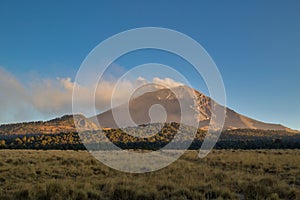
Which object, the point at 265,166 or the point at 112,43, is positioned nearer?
the point at 112,43

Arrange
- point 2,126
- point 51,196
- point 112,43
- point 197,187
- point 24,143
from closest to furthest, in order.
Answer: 1. point 51,196
2. point 197,187
3. point 112,43
4. point 24,143
5. point 2,126

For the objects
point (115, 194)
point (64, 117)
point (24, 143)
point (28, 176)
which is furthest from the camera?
point (64, 117)

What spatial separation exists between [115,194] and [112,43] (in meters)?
9.95

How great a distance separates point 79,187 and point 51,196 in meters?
1.60

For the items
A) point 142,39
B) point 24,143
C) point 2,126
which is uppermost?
point 2,126

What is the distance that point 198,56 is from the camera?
731 inches

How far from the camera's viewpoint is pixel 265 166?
18250mm

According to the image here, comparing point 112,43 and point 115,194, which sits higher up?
point 112,43

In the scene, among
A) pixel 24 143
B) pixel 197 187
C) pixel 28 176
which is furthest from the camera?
pixel 24 143

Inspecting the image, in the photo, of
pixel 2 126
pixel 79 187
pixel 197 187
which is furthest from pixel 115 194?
pixel 2 126

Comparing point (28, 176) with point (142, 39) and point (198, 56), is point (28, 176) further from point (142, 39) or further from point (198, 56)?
point (198, 56)

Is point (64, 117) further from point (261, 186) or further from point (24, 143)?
point (261, 186)

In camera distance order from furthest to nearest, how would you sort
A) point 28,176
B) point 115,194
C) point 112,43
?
point 112,43 < point 28,176 < point 115,194

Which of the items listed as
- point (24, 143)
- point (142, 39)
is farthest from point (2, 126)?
point (142, 39)
